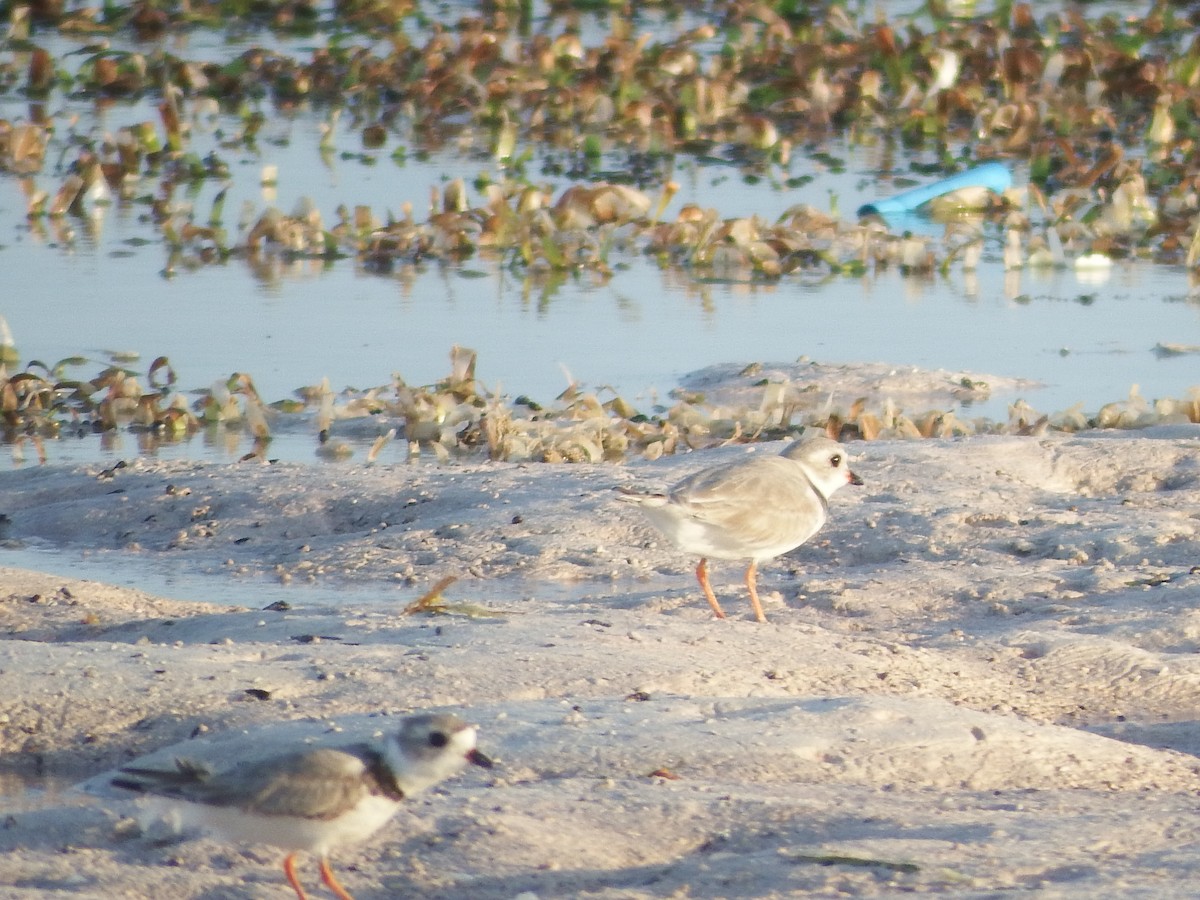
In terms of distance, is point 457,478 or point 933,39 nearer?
point 457,478

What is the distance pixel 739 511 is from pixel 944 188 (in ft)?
25.1

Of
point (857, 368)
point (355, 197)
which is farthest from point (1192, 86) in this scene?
point (857, 368)

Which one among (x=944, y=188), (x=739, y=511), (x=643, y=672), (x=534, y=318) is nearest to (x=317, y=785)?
(x=643, y=672)

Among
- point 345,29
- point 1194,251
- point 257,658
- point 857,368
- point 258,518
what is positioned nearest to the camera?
point 257,658

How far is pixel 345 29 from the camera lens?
1870cm

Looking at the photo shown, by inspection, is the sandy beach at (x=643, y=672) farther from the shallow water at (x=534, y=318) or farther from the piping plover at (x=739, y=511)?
the shallow water at (x=534, y=318)

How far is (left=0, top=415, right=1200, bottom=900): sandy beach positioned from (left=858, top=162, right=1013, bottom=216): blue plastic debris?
488cm

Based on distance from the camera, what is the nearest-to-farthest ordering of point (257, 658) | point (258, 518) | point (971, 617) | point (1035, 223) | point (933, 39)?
point (257, 658)
point (971, 617)
point (258, 518)
point (1035, 223)
point (933, 39)

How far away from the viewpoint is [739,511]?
5.58 m

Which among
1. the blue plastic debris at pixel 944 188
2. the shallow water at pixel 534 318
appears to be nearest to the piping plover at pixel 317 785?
the shallow water at pixel 534 318

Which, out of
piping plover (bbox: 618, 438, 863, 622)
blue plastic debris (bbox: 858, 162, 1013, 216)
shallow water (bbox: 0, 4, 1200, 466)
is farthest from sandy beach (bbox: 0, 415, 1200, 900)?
blue plastic debris (bbox: 858, 162, 1013, 216)

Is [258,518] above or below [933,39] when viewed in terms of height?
below

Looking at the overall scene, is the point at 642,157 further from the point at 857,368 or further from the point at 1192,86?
the point at 857,368

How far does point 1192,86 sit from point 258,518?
1027 centimetres
